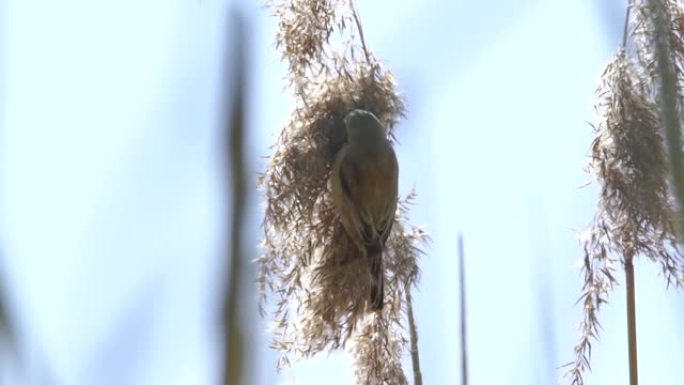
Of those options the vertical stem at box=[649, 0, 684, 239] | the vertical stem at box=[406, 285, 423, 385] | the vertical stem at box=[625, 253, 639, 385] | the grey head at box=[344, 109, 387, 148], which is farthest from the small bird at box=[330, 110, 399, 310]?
the vertical stem at box=[649, 0, 684, 239]

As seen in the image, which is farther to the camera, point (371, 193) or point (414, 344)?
point (371, 193)

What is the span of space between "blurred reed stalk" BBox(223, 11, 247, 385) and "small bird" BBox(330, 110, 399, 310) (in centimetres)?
181

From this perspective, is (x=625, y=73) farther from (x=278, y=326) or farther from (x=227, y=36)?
(x=227, y=36)

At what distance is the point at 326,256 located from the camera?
244 cm

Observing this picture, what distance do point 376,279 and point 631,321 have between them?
26.3 inches

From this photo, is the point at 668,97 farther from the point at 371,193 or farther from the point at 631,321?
the point at 371,193

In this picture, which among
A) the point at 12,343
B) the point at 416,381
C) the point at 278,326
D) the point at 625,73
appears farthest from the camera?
the point at 278,326

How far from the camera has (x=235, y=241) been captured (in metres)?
0.52

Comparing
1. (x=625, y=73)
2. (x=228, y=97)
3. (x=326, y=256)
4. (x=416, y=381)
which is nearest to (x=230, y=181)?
(x=228, y=97)

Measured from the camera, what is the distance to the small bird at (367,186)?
2.45 meters

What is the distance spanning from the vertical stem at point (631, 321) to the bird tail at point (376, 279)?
0.51 meters

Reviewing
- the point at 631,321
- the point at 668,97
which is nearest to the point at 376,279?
the point at 631,321

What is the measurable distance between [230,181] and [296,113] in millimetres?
2029

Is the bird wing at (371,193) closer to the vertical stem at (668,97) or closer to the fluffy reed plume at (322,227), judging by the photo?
the fluffy reed plume at (322,227)
